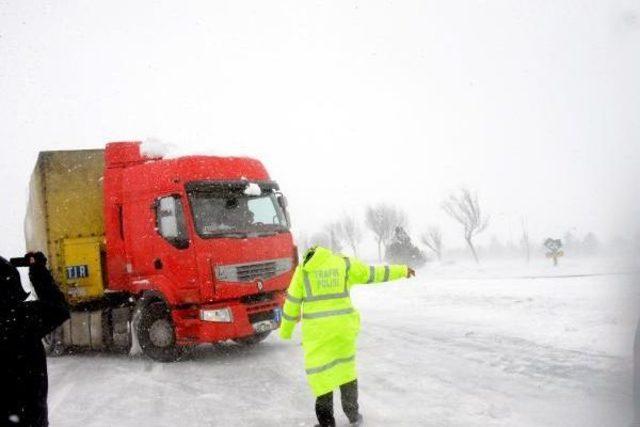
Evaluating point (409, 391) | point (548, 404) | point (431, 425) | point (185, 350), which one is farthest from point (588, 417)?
point (185, 350)

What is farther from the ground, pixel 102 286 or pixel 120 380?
pixel 102 286

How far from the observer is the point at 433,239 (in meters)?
53.9

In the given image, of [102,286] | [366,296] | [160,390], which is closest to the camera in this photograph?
[160,390]

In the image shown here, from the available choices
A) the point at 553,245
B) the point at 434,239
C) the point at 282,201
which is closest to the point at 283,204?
the point at 282,201

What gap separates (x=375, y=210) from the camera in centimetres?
6062

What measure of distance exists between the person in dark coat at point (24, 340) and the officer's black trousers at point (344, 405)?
246cm

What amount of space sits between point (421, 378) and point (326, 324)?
2.40 meters

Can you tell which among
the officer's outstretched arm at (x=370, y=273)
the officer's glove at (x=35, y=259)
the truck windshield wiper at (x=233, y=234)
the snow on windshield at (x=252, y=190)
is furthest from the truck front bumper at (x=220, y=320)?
the officer's glove at (x=35, y=259)

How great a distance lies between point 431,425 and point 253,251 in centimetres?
459

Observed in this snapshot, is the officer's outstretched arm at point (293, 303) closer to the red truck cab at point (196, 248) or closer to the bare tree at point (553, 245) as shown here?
the red truck cab at point (196, 248)

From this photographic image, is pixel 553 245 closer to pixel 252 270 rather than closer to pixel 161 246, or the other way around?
pixel 252 270

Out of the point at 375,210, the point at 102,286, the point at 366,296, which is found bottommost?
the point at 366,296

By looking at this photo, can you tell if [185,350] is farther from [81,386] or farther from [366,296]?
[366,296]

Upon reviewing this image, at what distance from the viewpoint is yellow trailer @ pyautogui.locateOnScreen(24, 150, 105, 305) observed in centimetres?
1010
